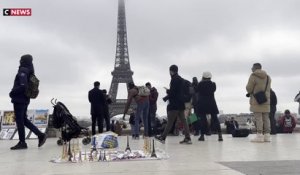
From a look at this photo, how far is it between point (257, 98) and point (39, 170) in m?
6.18

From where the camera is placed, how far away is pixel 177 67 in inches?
401

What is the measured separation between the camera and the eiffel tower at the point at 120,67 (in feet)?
223

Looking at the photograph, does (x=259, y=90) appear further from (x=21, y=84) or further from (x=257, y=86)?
(x=21, y=84)

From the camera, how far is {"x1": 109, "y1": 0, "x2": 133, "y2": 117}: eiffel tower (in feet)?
223

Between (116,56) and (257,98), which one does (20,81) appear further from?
(116,56)

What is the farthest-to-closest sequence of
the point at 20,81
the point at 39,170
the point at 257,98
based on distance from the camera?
the point at 257,98 → the point at 20,81 → the point at 39,170

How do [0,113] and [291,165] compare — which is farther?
[0,113]

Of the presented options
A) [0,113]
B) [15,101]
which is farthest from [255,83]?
[0,113]

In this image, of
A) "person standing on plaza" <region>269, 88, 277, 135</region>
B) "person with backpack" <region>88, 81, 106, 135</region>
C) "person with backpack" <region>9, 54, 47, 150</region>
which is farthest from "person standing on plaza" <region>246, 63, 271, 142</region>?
"person with backpack" <region>9, 54, 47, 150</region>

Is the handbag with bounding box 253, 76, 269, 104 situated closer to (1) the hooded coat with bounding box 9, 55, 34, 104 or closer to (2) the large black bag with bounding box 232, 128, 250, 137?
(2) the large black bag with bounding box 232, 128, 250, 137

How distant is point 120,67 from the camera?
256 ft

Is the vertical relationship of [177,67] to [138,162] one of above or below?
above

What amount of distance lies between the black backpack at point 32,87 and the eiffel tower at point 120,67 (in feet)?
184

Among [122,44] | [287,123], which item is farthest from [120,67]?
[287,123]
